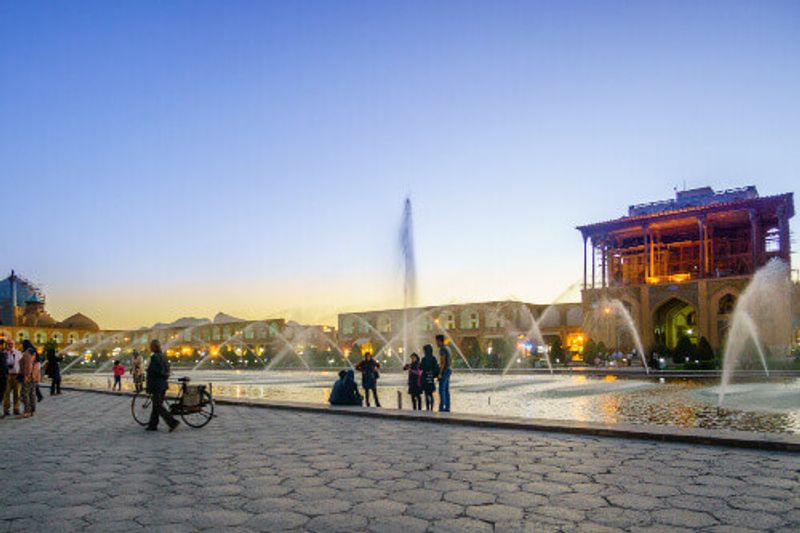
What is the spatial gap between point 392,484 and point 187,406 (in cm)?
566

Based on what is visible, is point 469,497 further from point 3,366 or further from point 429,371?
Answer: point 3,366

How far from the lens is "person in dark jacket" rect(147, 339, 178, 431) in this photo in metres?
10.2

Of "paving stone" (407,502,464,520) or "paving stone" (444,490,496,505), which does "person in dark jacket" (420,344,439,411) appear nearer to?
"paving stone" (444,490,496,505)

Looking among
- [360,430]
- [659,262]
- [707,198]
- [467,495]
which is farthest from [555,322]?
[467,495]

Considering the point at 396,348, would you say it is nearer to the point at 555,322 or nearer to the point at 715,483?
the point at 555,322

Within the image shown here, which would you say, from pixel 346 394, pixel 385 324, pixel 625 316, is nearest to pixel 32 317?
pixel 385 324

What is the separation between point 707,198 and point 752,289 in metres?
10.6

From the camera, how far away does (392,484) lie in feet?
19.4

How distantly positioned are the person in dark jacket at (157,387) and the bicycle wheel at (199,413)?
0.27 meters

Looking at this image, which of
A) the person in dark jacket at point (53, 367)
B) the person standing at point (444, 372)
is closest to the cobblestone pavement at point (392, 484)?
the person standing at point (444, 372)

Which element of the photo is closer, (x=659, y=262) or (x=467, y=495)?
(x=467, y=495)

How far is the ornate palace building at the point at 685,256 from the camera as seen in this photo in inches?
1670

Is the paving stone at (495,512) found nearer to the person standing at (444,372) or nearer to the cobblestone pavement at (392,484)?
the cobblestone pavement at (392,484)

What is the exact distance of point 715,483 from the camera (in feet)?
18.7
